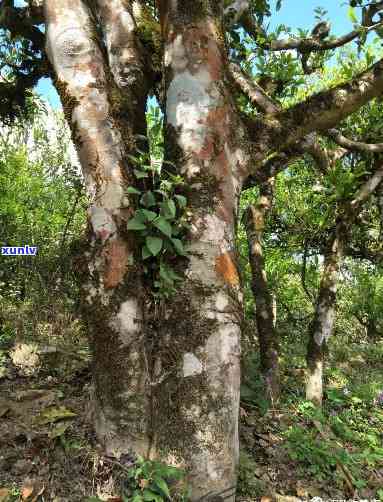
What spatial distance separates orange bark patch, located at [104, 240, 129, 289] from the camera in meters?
2.34

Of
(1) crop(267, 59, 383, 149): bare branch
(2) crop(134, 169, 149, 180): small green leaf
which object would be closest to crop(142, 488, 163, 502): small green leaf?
(2) crop(134, 169, 149, 180): small green leaf

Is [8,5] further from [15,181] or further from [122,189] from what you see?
[15,181]

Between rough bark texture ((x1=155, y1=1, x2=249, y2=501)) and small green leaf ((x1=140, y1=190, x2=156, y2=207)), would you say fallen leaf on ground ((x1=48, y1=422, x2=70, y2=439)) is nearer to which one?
rough bark texture ((x1=155, y1=1, x2=249, y2=501))

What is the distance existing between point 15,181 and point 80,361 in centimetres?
586

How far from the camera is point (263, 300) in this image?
4.60 meters

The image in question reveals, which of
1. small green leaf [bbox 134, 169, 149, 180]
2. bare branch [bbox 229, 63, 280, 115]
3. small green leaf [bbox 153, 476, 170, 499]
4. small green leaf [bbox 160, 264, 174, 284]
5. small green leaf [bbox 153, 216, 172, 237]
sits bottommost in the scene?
small green leaf [bbox 153, 476, 170, 499]

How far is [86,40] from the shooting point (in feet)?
8.63

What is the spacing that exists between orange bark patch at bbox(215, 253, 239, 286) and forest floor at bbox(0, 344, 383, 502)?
1182 mm

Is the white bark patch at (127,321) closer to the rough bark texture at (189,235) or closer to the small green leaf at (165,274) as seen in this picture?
the rough bark texture at (189,235)

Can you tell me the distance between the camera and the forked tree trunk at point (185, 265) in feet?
7.28

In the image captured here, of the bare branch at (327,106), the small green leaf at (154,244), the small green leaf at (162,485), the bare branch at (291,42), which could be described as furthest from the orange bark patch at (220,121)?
the bare branch at (291,42)

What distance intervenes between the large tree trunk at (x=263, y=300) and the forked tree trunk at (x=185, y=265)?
73.7 inches

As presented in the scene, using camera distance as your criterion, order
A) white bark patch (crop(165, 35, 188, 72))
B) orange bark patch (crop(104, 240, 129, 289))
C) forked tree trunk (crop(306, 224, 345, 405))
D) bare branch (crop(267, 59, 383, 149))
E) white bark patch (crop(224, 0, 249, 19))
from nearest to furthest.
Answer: orange bark patch (crop(104, 240, 129, 289)) → white bark patch (crop(165, 35, 188, 72)) → bare branch (crop(267, 59, 383, 149)) → forked tree trunk (crop(306, 224, 345, 405)) → white bark patch (crop(224, 0, 249, 19))

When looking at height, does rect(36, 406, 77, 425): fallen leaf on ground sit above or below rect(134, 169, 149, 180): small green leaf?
below
